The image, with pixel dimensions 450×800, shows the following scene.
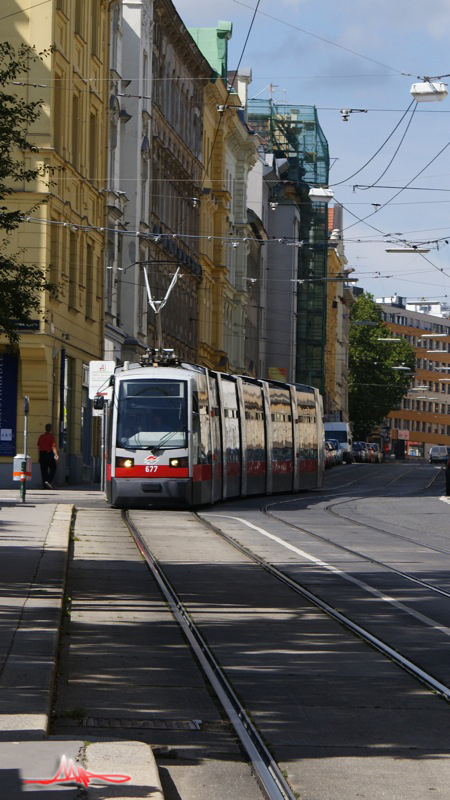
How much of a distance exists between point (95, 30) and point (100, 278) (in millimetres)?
7455

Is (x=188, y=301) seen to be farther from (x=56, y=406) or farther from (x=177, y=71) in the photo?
(x=56, y=406)

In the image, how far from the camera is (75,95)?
47531 millimetres

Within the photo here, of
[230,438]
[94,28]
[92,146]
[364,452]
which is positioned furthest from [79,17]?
[364,452]

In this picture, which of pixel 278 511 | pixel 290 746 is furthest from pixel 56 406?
pixel 290 746

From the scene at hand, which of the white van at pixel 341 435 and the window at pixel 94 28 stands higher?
A: the window at pixel 94 28

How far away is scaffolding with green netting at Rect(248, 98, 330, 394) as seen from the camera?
10919 centimetres

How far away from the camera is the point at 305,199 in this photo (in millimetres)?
116000

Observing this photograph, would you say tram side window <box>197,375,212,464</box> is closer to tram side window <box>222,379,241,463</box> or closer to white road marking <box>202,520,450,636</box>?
tram side window <box>222,379,241,463</box>

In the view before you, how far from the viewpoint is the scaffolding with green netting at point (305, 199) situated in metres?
109

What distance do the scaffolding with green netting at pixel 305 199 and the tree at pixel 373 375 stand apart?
30.8 m

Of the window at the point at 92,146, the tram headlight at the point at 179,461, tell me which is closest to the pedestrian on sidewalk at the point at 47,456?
the tram headlight at the point at 179,461

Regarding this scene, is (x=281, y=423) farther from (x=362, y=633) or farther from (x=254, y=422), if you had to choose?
(x=362, y=633)

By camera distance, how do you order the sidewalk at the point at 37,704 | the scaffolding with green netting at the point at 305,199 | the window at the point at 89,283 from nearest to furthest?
the sidewalk at the point at 37,704 → the window at the point at 89,283 → the scaffolding with green netting at the point at 305,199

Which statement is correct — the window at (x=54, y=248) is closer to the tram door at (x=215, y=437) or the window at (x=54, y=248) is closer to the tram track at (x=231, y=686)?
the tram door at (x=215, y=437)
